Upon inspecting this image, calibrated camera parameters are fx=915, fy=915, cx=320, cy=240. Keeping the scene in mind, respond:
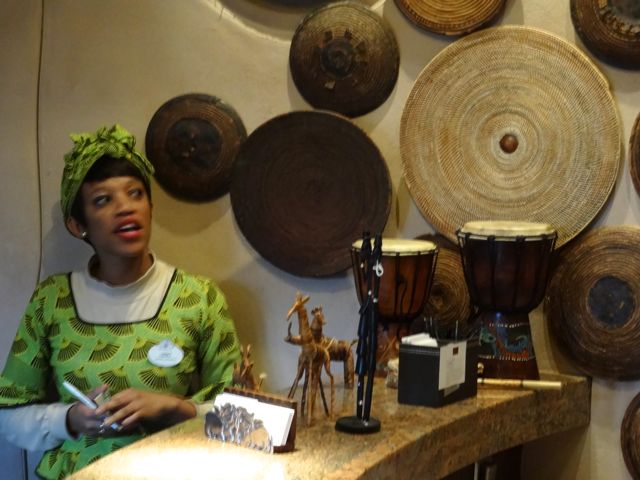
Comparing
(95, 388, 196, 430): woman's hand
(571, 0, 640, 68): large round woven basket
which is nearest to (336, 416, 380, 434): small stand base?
(95, 388, 196, 430): woman's hand

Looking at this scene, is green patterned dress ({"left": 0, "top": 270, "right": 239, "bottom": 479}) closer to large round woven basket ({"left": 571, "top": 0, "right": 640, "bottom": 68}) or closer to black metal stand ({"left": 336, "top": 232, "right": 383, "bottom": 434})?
black metal stand ({"left": 336, "top": 232, "right": 383, "bottom": 434})

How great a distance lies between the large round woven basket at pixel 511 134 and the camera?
2674 mm

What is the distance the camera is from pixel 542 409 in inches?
103

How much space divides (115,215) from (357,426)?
1.06 meters

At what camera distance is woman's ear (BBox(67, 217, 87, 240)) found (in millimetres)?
2869

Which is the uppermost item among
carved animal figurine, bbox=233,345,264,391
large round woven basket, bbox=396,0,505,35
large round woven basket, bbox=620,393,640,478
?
large round woven basket, bbox=396,0,505,35

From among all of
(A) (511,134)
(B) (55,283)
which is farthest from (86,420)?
(A) (511,134)

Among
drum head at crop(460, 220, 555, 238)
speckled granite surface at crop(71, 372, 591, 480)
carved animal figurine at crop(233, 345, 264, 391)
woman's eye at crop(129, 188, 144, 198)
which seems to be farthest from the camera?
woman's eye at crop(129, 188, 144, 198)

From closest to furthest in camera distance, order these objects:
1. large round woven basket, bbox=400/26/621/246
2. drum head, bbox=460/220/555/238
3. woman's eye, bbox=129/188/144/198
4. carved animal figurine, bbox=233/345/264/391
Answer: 1. carved animal figurine, bbox=233/345/264/391
2. drum head, bbox=460/220/555/238
3. large round woven basket, bbox=400/26/621/246
4. woman's eye, bbox=129/188/144/198

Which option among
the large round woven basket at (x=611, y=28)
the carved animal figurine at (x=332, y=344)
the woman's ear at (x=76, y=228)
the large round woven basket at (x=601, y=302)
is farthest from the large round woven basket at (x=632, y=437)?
the woman's ear at (x=76, y=228)

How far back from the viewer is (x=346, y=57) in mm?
2877

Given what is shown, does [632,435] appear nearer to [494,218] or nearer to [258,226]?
[494,218]

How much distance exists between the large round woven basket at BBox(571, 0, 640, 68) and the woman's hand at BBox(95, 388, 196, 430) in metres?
1.59

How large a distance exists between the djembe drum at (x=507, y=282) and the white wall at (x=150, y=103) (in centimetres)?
52
